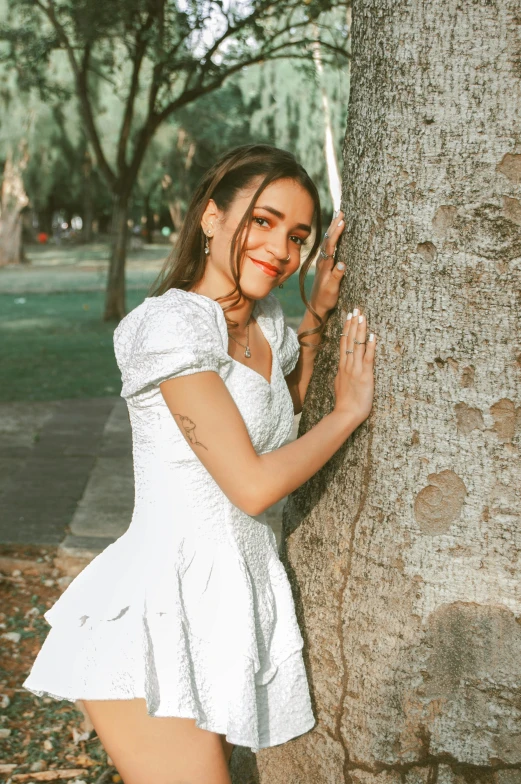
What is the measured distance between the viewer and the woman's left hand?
7.21 feet

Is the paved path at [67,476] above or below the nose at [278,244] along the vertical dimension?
below

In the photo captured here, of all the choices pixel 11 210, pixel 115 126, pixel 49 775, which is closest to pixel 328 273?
pixel 49 775

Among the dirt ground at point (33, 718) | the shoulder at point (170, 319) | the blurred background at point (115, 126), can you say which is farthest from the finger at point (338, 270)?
the blurred background at point (115, 126)

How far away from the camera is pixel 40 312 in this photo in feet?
57.7

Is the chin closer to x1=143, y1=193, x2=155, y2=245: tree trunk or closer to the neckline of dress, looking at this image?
the neckline of dress

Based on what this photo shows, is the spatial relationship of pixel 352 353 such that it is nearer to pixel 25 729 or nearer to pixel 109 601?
pixel 109 601

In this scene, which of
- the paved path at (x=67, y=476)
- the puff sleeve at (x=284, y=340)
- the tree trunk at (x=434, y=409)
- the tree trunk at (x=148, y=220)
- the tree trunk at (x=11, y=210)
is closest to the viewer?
the tree trunk at (x=434, y=409)

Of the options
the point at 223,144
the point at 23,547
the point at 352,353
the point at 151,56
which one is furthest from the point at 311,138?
the point at 352,353

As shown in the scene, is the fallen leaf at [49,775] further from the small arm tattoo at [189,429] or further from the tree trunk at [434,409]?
the small arm tattoo at [189,429]

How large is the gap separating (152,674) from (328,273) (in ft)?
3.41

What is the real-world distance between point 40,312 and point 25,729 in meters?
14.9

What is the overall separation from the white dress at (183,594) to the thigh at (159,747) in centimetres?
5

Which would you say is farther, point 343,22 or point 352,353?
point 343,22

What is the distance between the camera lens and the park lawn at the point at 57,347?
379 inches
